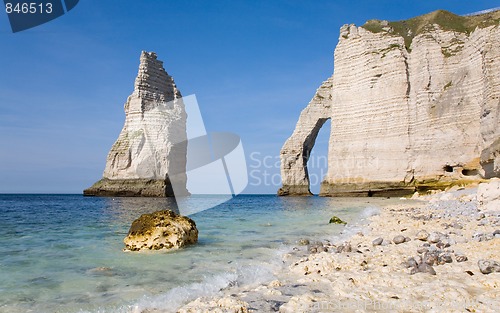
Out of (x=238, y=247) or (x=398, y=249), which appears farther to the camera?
(x=238, y=247)

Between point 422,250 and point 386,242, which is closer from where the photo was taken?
point 422,250

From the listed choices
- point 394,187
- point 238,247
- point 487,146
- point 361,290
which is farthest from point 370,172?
point 361,290

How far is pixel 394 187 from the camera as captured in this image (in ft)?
128

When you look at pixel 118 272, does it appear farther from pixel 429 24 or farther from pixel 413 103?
pixel 429 24

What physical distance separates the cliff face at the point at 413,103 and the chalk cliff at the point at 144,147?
26.8 m

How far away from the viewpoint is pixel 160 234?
8.44m

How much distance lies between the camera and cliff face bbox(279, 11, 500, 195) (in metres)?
33.2

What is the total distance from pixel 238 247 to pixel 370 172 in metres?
35.5

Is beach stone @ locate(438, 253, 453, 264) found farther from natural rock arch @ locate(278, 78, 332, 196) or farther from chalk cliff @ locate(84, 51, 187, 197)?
chalk cliff @ locate(84, 51, 187, 197)

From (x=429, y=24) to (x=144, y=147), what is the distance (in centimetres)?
4359

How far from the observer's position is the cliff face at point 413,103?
1305 inches

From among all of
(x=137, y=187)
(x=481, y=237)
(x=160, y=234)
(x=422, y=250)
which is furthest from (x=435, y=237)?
(x=137, y=187)

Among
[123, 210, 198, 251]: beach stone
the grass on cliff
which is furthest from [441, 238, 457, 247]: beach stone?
the grass on cliff

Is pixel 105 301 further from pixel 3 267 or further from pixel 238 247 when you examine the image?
pixel 238 247
